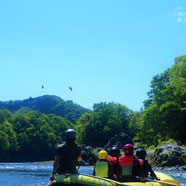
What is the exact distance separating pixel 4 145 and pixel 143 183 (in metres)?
85.5

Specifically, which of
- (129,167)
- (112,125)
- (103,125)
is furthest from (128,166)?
(103,125)

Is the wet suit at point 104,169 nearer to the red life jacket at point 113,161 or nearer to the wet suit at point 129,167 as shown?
the red life jacket at point 113,161

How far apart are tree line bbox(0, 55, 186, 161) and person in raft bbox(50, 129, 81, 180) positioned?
1433 inches

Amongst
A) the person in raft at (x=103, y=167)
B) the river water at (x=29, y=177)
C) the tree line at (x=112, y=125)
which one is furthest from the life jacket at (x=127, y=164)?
the tree line at (x=112, y=125)

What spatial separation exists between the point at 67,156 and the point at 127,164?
2581 mm

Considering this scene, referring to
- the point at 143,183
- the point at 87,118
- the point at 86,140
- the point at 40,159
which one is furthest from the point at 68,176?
the point at 40,159

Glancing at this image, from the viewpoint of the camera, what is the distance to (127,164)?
10492mm

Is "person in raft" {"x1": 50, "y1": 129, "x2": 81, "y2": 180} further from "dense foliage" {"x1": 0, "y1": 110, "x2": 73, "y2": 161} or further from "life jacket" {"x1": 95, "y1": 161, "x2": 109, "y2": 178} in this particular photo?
"dense foliage" {"x1": 0, "y1": 110, "x2": 73, "y2": 161}

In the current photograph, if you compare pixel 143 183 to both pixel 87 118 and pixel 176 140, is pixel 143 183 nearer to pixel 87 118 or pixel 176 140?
pixel 176 140

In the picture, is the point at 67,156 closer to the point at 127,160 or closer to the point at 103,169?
the point at 103,169

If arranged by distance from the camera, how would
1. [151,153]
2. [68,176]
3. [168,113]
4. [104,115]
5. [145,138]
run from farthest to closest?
[104,115] → [145,138] → [168,113] → [151,153] → [68,176]

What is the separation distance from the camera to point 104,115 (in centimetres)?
9675

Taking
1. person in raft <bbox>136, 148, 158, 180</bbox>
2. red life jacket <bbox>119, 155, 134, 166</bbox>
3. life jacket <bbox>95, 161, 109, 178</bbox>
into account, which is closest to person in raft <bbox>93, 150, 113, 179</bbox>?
life jacket <bbox>95, 161, 109, 178</bbox>

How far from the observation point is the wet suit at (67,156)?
Result: 28.4ft
